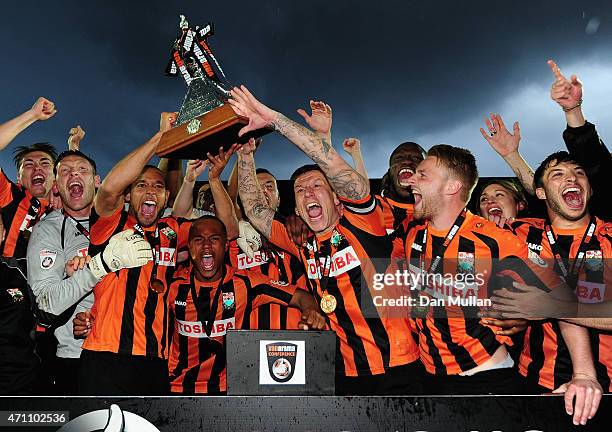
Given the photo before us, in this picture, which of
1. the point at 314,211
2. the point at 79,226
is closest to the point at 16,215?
the point at 79,226

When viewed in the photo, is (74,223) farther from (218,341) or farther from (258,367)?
(258,367)

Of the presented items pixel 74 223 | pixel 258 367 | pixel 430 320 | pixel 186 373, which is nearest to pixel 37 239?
pixel 74 223

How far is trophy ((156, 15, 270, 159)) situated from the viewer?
329cm

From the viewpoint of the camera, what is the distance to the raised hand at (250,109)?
282 cm

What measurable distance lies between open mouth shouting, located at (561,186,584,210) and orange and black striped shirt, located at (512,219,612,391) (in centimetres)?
12

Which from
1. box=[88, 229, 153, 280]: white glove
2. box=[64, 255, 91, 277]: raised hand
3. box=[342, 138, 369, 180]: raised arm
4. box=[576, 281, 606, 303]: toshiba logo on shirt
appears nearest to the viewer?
box=[576, 281, 606, 303]: toshiba logo on shirt

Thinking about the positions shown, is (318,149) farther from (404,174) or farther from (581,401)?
(581,401)

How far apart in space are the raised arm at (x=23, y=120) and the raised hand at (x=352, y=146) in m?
1.94

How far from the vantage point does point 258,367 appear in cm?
176

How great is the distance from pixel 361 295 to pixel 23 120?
2.38 metres

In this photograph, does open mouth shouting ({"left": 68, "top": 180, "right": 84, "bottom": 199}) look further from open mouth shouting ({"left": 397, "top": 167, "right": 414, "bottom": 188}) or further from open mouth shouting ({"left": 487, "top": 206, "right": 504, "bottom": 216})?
open mouth shouting ({"left": 487, "top": 206, "right": 504, "bottom": 216})

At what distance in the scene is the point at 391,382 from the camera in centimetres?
286

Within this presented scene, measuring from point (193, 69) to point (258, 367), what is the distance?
2454 mm

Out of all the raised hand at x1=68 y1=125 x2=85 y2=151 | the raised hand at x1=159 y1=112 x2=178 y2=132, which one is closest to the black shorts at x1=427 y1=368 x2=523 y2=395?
the raised hand at x1=159 y1=112 x2=178 y2=132
